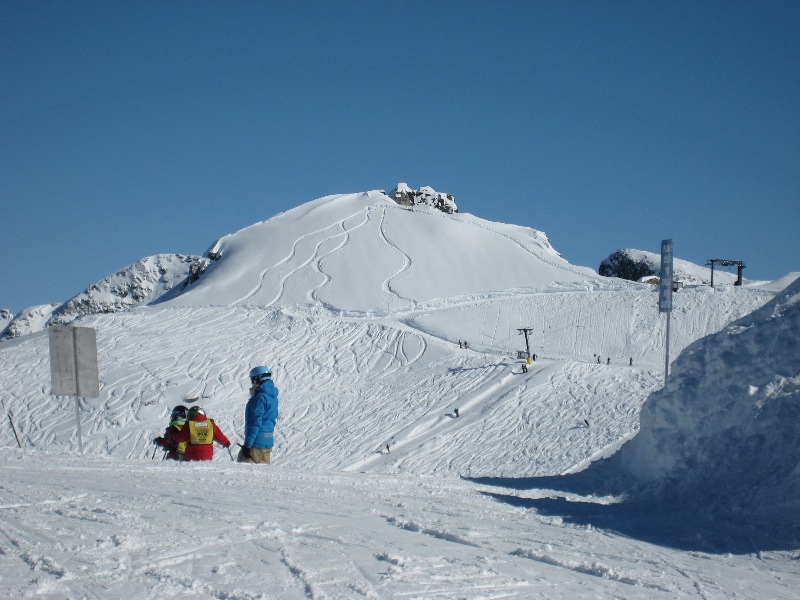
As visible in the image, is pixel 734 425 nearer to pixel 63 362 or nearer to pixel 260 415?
pixel 260 415

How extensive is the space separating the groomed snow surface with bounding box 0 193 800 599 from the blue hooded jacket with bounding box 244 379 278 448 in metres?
0.71

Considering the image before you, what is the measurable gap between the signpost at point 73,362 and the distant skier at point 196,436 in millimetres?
2702

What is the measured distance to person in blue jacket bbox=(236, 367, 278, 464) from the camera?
918 centimetres

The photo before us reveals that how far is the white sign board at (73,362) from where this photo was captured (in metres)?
11.5

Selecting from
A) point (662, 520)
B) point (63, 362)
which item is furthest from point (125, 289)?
point (662, 520)

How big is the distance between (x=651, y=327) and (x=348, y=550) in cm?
2467

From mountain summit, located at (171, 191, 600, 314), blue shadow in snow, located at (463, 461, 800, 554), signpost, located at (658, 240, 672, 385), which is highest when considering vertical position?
mountain summit, located at (171, 191, 600, 314)

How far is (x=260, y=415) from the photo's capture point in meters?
9.24

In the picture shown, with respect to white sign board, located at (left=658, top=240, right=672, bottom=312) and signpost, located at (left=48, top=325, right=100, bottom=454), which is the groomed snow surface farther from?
white sign board, located at (left=658, top=240, right=672, bottom=312)

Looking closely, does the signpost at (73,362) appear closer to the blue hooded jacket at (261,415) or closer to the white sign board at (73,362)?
the white sign board at (73,362)

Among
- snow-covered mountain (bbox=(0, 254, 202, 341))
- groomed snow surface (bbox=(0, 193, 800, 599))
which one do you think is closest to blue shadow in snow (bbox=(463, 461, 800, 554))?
groomed snow surface (bbox=(0, 193, 800, 599))

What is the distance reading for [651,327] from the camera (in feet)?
90.2

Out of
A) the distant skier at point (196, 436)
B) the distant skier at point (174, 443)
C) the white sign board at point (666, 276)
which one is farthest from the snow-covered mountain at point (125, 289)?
the distant skier at point (196, 436)

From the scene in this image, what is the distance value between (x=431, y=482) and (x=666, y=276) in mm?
6863
